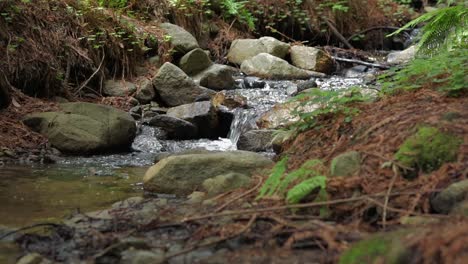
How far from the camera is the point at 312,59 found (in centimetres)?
1187

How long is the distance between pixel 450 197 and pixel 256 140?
464 centimetres

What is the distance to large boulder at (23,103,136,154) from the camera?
6.80 metres

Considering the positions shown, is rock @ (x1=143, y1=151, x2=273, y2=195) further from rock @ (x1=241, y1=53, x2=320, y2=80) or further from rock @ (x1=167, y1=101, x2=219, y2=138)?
rock @ (x1=241, y1=53, x2=320, y2=80)

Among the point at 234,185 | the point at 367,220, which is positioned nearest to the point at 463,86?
the point at 367,220

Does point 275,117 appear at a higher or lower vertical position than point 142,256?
lower

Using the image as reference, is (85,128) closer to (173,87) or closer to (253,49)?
(173,87)

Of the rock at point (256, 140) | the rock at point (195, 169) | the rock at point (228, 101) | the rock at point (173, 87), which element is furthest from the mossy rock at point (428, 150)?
the rock at point (173, 87)

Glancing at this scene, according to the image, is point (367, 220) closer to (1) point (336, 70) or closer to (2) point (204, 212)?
(2) point (204, 212)

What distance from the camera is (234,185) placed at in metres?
3.66

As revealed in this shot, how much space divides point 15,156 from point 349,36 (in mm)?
10696

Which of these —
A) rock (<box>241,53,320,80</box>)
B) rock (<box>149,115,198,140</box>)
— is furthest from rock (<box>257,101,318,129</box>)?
rock (<box>241,53,320,80</box>)

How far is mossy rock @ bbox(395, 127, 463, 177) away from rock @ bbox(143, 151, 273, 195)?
5.37 feet

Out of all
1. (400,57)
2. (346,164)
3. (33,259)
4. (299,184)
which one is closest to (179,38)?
(400,57)

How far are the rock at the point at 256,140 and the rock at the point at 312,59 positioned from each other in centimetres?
504
